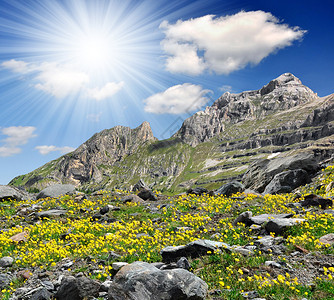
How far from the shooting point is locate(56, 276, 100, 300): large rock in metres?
7.04

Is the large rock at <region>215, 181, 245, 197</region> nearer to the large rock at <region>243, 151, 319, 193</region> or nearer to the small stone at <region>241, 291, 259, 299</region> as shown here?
the large rock at <region>243, 151, 319, 193</region>

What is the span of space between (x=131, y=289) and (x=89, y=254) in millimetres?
5163

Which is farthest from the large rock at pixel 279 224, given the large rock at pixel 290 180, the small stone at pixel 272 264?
the large rock at pixel 290 180

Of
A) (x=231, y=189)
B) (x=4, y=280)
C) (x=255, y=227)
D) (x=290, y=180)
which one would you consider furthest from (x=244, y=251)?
(x=290, y=180)

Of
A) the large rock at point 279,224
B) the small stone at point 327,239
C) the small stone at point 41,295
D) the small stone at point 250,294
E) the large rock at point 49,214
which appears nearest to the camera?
the small stone at point 250,294

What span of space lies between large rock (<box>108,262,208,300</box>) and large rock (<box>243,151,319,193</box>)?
2765cm

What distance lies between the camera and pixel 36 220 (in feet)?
61.1

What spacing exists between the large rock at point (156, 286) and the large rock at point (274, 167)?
1088 inches

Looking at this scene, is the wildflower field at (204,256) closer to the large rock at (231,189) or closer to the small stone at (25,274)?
the small stone at (25,274)

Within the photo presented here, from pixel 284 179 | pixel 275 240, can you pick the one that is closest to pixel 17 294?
pixel 275 240

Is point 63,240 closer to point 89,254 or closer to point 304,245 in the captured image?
point 89,254

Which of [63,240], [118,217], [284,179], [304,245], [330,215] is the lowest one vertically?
[304,245]

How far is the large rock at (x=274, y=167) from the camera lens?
1160 inches

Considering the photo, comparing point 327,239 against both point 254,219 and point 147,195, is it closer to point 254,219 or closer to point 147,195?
point 254,219
